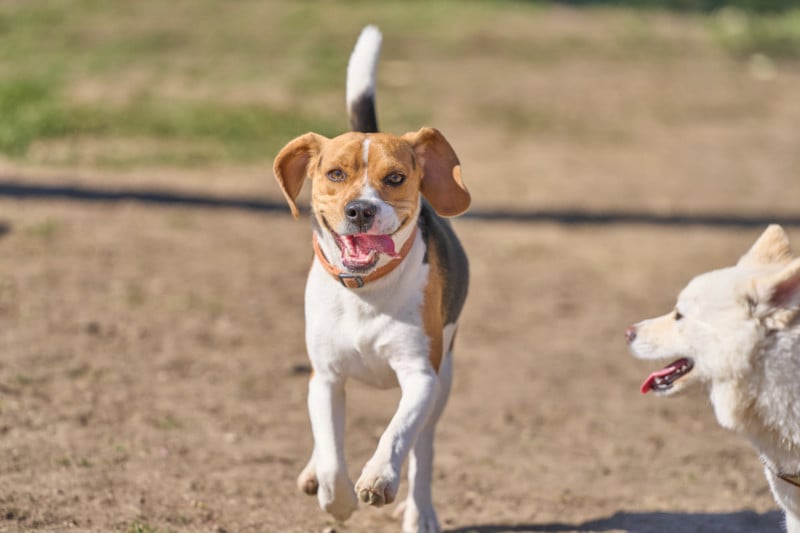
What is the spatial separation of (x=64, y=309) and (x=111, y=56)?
7.12m

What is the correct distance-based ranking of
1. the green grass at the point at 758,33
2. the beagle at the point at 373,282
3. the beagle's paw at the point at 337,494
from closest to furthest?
the beagle at the point at 373,282 < the beagle's paw at the point at 337,494 < the green grass at the point at 758,33

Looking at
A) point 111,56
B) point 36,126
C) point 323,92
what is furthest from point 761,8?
point 36,126

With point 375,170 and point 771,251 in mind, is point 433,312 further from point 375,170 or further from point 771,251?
point 771,251

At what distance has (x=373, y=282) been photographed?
4762mm

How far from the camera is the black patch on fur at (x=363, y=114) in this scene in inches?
218

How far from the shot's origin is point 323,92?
13805mm

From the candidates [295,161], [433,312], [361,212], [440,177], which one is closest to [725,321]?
[433,312]

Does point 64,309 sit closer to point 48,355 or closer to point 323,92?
point 48,355

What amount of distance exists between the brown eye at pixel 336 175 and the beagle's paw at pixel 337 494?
3.81ft

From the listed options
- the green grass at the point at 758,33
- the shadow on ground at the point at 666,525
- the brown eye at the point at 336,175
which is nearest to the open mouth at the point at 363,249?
the brown eye at the point at 336,175

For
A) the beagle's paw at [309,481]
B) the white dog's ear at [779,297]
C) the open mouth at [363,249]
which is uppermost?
the white dog's ear at [779,297]

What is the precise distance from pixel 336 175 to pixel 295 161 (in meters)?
0.32

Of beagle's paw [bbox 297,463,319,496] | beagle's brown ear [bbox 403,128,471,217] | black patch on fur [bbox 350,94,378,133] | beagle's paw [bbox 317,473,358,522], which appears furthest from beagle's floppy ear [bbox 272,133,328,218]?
beagle's paw [bbox 297,463,319,496]

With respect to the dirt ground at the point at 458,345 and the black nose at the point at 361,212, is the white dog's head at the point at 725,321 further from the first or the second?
the dirt ground at the point at 458,345
